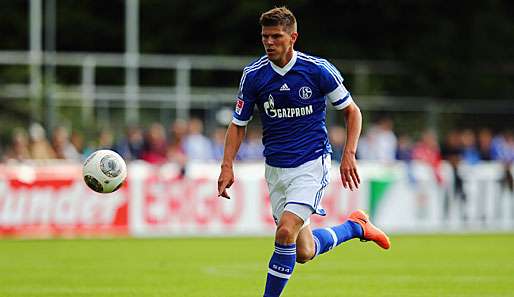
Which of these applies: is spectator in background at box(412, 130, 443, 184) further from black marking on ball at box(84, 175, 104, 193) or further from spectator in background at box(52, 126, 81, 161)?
black marking on ball at box(84, 175, 104, 193)

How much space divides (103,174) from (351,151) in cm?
252

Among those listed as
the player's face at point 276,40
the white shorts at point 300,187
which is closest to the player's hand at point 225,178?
the white shorts at point 300,187

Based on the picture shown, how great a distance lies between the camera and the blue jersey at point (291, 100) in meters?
10.1

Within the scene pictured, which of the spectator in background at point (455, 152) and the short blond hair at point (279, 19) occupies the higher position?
the short blond hair at point (279, 19)

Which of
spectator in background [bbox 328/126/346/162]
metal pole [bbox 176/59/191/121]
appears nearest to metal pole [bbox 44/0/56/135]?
metal pole [bbox 176/59/191/121]

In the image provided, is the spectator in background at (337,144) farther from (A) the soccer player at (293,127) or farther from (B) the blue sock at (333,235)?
(A) the soccer player at (293,127)

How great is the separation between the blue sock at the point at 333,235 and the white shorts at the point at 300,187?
493mm

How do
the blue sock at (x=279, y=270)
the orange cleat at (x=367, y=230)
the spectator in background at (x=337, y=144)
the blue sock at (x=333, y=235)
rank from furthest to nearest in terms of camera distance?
the spectator in background at (x=337, y=144), the orange cleat at (x=367, y=230), the blue sock at (x=333, y=235), the blue sock at (x=279, y=270)

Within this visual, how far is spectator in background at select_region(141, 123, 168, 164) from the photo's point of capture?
23266 mm

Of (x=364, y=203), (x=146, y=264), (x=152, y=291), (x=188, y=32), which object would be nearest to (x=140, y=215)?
(x=364, y=203)

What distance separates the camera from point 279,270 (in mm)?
9789

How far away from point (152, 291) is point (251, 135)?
44.7 ft

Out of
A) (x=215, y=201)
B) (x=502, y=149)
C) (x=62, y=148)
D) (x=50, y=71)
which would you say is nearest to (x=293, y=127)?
(x=215, y=201)

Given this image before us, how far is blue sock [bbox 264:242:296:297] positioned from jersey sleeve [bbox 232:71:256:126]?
1145 mm
